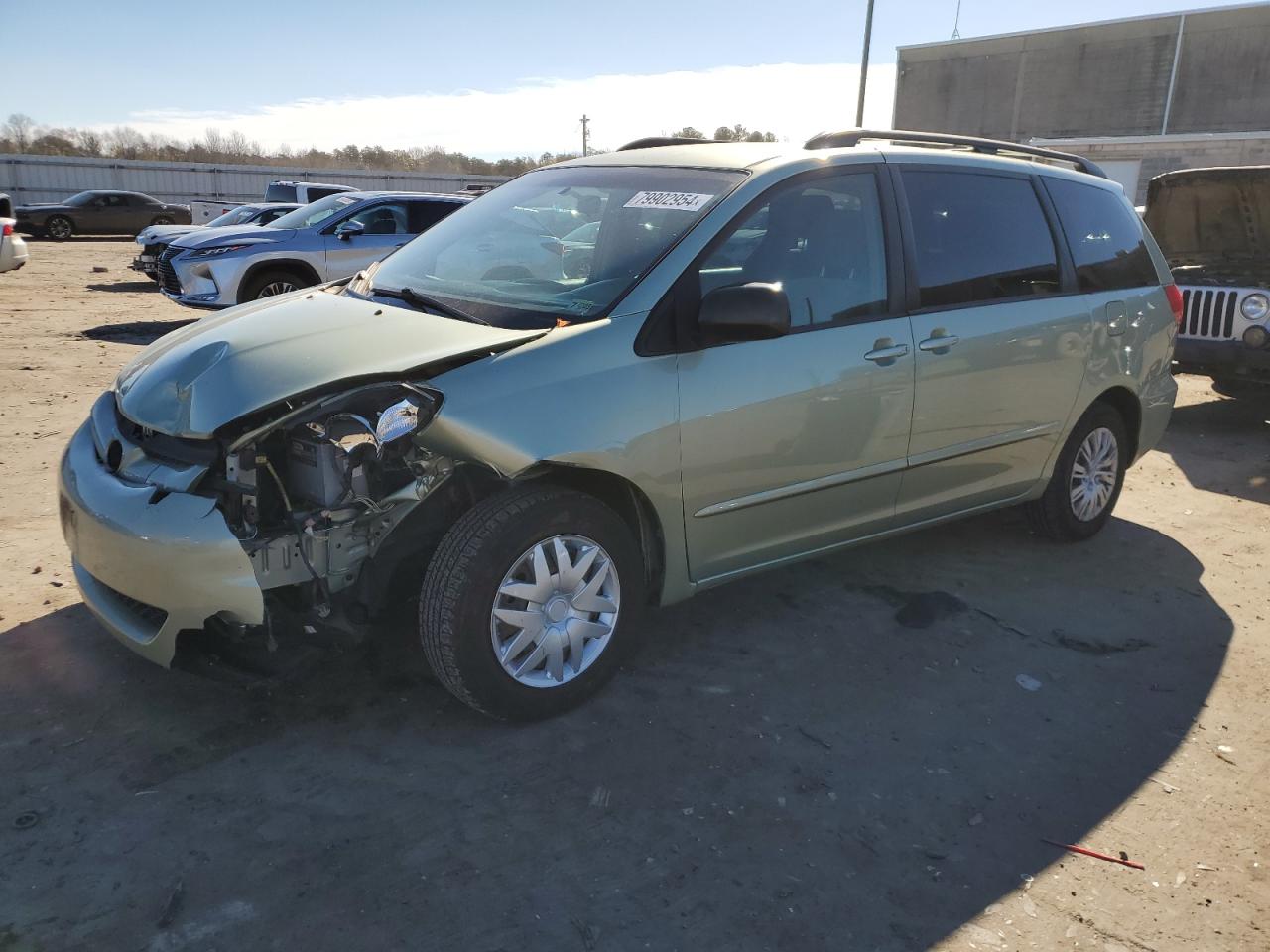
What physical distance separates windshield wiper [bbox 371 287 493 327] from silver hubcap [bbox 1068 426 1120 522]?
10.5 ft

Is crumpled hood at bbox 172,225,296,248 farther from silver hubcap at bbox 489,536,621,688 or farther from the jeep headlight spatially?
the jeep headlight

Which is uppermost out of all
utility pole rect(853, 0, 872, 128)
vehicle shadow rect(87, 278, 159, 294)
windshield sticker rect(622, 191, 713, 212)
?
utility pole rect(853, 0, 872, 128)

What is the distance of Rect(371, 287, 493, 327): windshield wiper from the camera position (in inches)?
134

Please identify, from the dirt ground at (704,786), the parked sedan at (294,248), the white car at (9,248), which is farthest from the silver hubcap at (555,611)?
the white car at (9,248)

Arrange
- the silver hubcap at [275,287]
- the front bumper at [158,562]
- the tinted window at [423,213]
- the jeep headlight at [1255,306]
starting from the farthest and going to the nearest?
the tinted window at [423,213], the silver hubcap at [275,287], the jeep headlight at [1255,306], the front bumper at [158,562]

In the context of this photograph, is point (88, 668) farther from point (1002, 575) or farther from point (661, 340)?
point (1002, 575)

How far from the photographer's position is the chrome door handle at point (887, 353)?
12.3 ft

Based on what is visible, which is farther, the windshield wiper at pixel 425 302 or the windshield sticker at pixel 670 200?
the windshield sticker at pixel 670 200

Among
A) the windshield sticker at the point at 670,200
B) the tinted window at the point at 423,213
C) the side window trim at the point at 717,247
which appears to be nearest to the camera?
the side window trim at the point at 717,247

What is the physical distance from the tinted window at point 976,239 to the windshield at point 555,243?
947 mm

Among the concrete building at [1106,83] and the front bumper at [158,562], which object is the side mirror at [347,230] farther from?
the concrete building at [1106,83]

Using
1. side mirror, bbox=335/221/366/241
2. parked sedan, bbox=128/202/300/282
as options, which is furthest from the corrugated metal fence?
side mirror, bbox=335/221/366/241

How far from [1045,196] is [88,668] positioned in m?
4.54

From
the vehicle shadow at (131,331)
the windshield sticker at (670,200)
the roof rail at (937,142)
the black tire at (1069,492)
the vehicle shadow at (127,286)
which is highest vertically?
the roof rail at (937,142)
